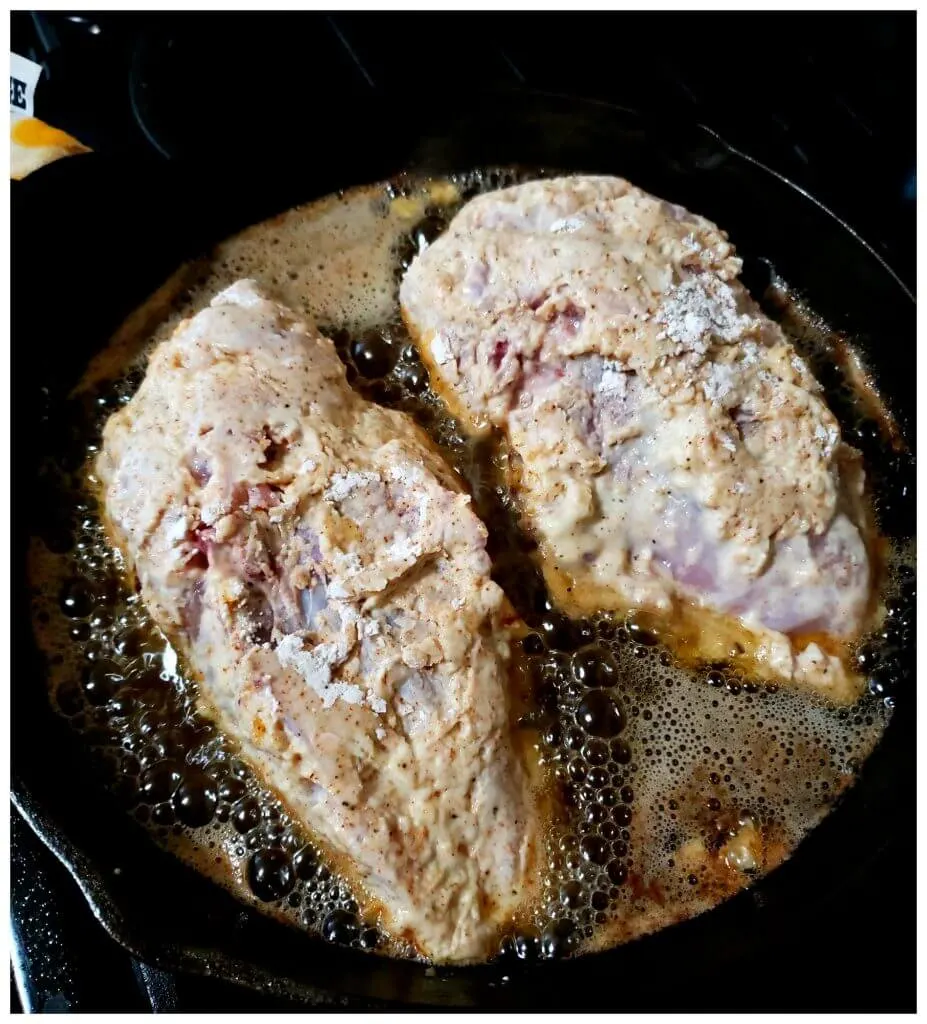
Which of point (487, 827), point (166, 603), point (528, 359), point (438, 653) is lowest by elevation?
point (487, 827)

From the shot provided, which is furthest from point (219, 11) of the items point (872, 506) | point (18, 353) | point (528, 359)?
point (872, 506)

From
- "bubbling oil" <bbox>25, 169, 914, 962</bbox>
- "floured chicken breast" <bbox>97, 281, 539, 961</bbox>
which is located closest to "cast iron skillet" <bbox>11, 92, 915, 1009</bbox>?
"bubbling oil" <bbox>25, 169, 914, 962</bbox>

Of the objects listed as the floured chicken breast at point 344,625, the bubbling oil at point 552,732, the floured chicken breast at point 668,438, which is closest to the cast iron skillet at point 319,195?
the bubbling oil at point 552,732

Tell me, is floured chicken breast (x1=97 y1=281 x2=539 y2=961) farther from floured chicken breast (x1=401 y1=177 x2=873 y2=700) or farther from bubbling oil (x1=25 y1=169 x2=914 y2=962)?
floured chicken breast (x1=401 y1=177 x2=873 y2=700)

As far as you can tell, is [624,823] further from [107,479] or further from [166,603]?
[107,479]

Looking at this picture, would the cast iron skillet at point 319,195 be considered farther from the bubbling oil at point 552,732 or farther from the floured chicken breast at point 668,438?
the floured chicken breast at point 668,438

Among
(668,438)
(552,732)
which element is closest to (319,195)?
(668,438)

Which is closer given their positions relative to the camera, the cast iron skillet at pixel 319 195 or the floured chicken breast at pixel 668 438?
the cast iron skillet at pixel 319 195
